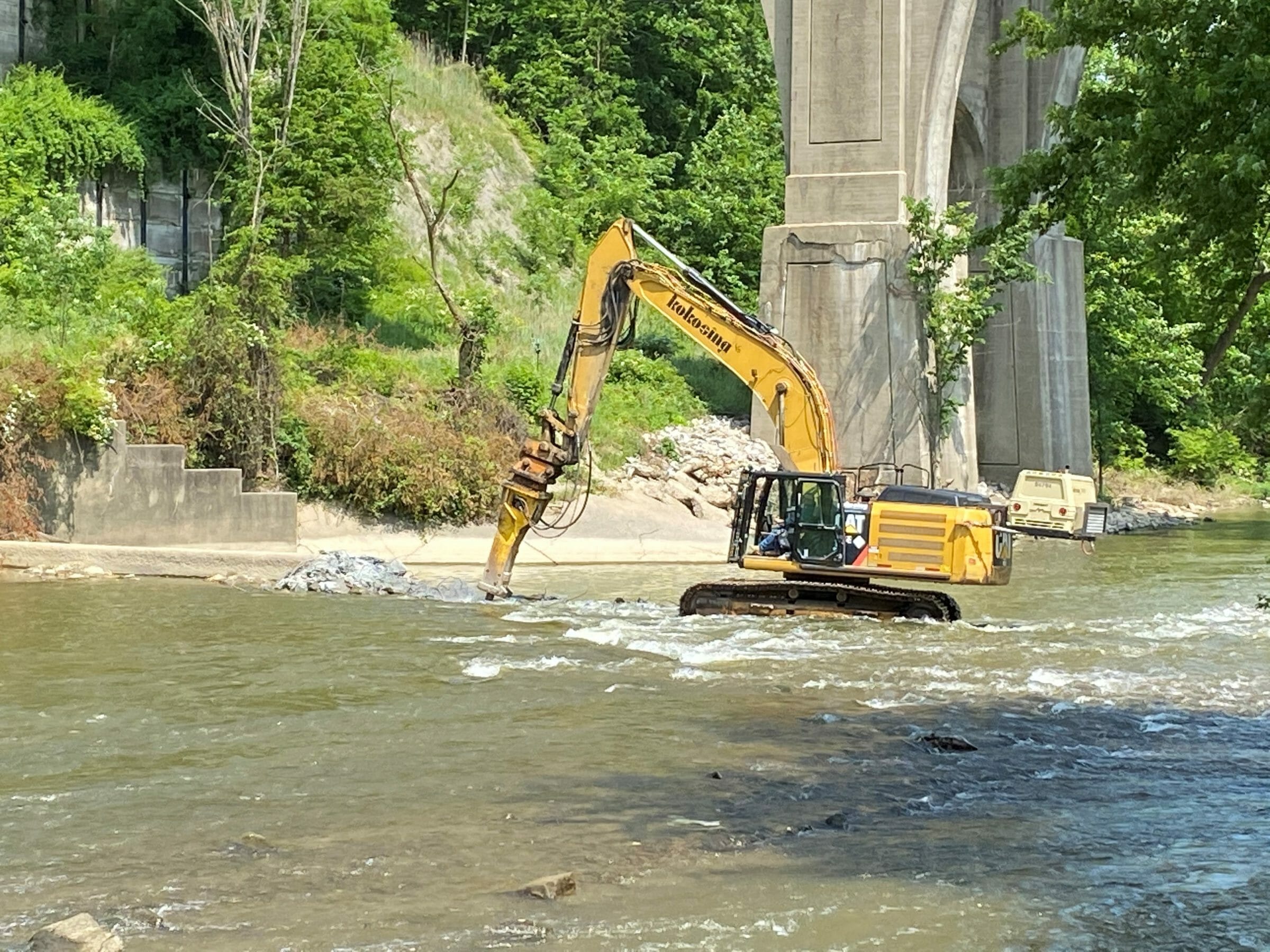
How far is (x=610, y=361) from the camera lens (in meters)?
18.4

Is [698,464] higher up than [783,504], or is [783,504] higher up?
[698,464]

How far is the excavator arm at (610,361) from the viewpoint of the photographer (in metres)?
18.0

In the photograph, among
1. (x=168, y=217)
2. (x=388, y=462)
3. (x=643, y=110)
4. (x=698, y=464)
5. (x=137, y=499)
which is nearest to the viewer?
(x=137, y=499)

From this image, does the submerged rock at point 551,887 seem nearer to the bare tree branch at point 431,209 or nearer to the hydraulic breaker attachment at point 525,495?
the hydraulic breaker attachment at point 525,495

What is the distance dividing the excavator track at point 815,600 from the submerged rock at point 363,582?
2.85m

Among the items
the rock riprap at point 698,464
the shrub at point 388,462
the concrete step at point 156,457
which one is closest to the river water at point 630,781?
the concrete step at point 156,457

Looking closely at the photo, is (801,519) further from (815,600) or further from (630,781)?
(630,781)

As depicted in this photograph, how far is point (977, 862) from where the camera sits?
310 inches

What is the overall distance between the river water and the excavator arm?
1627 mm

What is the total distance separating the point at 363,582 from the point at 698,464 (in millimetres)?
11785

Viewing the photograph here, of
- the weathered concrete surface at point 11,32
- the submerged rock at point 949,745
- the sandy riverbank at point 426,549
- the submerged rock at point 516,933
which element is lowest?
the submerged rock at point 516,933

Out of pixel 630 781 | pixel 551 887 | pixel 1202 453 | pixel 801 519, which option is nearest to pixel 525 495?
pixel 801 519

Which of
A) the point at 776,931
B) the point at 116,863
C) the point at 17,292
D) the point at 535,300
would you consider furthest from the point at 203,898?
the point at 535,300

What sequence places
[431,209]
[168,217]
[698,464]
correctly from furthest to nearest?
[431,209]
[168,217]
[698,464]
